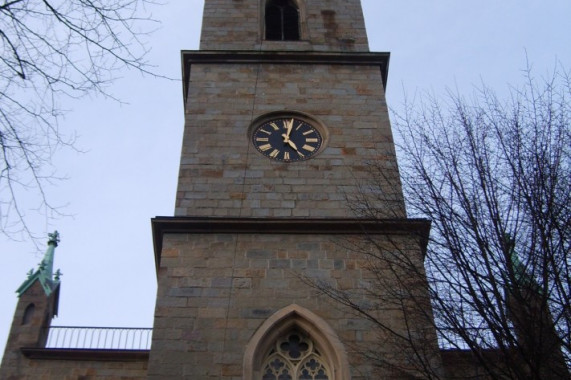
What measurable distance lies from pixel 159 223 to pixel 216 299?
2051mm

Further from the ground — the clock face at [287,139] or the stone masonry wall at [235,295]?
the clock face at [287,139]

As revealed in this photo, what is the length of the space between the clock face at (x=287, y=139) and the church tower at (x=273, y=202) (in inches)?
1.3

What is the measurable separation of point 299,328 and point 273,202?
2953 millimetres

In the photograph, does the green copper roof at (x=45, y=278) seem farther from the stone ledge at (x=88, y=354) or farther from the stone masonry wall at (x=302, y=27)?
the stone masonry wall at (x=302, y=27)

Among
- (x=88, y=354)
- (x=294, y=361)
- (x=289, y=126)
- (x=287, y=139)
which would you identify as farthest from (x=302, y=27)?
(x=294, y=361)

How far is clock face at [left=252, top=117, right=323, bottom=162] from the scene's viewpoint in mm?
15516

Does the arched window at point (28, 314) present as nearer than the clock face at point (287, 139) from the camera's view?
No

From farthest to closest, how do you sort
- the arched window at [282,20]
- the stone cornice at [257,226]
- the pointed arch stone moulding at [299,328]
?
the arched window at [282,20]
the stone cornice at [257,226]
the pointed arch stone moulding at [299,328]

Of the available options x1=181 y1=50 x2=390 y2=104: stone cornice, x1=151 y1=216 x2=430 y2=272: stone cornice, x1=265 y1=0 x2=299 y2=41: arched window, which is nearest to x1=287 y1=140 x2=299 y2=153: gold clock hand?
x1=151 y1=216 x2=430 y2=272: stone cornice

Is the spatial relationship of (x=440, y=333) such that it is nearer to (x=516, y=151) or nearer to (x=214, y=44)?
(x=516, y=151)

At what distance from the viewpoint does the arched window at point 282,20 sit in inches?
787

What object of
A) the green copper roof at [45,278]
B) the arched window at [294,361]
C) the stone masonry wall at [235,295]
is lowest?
the arched window at [294,361]

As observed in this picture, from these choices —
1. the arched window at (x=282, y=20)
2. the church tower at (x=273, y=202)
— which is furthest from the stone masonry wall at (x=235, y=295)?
the arched window at (x=282, y=20)

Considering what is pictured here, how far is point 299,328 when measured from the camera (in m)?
12.3
